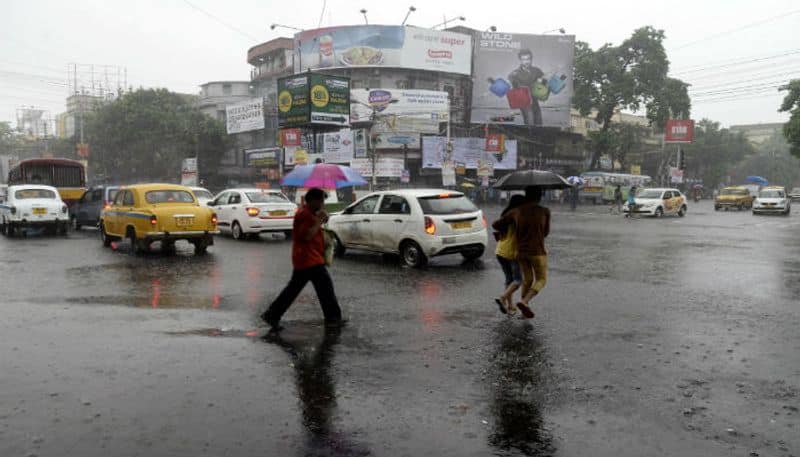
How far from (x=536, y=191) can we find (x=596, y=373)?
111 inches

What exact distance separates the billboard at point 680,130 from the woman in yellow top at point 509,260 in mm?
50948

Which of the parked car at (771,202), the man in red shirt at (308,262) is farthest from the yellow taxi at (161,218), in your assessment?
the parked car at (771,202)

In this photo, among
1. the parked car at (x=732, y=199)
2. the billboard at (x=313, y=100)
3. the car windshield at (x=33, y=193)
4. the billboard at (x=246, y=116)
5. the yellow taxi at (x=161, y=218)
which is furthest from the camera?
the billboard at (x=246, y=116)

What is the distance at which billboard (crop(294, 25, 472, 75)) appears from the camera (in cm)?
5125

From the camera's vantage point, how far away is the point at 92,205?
2172cm

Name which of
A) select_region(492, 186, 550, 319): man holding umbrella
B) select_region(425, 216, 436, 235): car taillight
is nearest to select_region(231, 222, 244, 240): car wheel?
select_region(425, 216, 436, 235): car taillight

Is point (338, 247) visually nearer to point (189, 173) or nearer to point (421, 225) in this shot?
point (421, 225)

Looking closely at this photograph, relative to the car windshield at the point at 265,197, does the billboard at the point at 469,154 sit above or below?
above

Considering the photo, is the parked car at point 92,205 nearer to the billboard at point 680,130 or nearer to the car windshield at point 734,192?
the car windshield at point 734,192

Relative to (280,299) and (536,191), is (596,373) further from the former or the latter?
(280,299)

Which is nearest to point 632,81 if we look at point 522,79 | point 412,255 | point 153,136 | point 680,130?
point 680,130

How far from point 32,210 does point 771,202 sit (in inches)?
1375

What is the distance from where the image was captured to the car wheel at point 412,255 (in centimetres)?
1248

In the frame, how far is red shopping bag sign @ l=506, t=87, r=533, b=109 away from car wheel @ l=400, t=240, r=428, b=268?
45.2 metres
